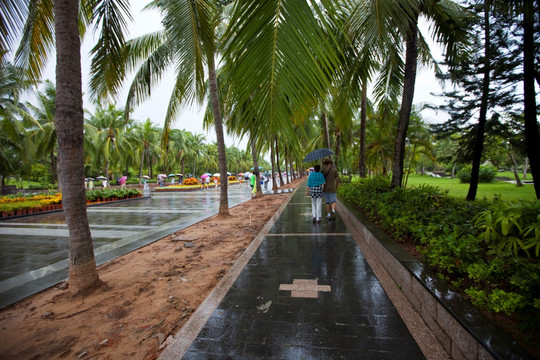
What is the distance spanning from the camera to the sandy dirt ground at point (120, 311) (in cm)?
234

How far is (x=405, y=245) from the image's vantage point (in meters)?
3.78

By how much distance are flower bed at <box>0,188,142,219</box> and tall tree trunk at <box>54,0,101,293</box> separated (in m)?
10.2

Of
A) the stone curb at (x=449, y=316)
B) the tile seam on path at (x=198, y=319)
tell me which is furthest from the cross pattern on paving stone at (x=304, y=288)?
the stone curb at (x=449, y=316)

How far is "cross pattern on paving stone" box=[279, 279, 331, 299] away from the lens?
3094 millimetres

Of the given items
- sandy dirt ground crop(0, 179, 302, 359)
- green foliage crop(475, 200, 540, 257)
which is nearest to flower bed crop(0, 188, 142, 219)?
sandy dirt ground crop(0, 179, 302, 359)

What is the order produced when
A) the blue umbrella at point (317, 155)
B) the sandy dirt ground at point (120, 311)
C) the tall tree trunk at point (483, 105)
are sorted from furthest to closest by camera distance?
the tall tree trunk at point (483, 105)
the blue umbrella at point (317, 155)
the sandy dirt ground at point (120, 311)

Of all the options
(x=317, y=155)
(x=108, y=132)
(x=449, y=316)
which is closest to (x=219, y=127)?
(x=317, y=155)

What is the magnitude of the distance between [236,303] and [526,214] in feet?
10.4

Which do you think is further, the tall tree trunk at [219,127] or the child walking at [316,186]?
the tall tree trunk at [219,127]

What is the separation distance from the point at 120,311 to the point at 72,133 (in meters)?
2.39

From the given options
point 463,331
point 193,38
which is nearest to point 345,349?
point 463,331

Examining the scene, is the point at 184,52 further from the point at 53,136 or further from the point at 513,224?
the point at 53,136

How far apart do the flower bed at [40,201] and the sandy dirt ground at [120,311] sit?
9.24 metres

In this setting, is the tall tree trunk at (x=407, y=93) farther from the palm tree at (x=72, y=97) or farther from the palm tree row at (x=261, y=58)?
the palm tree at (x=72, y=97)
